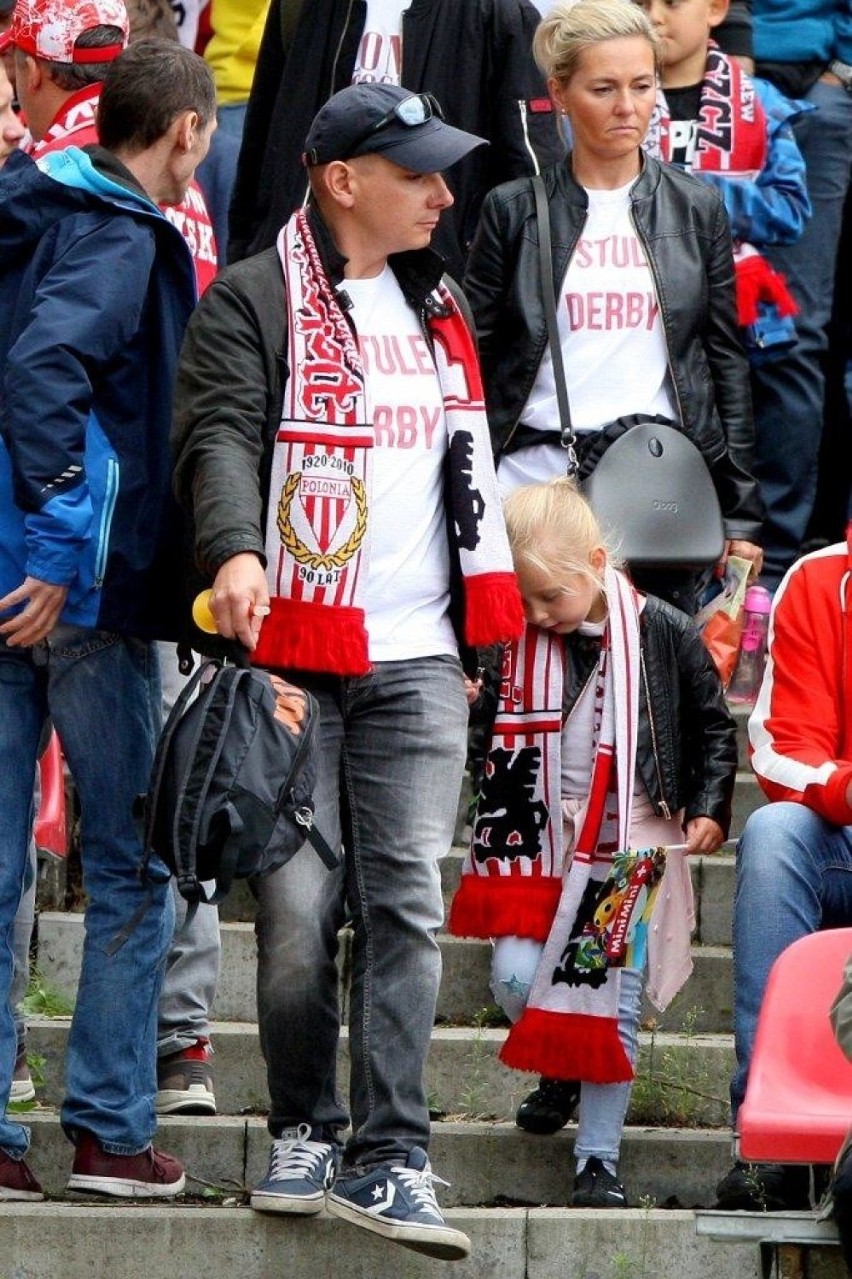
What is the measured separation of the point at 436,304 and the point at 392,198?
9.2 inches

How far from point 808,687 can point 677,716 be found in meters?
0.29

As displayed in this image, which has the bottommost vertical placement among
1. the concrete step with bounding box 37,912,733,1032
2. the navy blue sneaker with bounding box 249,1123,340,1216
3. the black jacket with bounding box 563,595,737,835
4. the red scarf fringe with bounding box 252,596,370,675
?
the concrete step with bounding box 37,912,733,1032

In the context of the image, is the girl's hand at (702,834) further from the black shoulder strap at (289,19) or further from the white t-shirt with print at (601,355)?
the black shoulder strap at (289,19)

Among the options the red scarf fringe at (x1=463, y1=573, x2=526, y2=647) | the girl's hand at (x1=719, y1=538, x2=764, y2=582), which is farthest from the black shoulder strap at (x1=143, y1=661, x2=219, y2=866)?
the girl's hand at (x1=719, y1=538, x2=764, y2=582)

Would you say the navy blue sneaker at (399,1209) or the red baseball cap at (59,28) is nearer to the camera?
the navy blue sneaker at (399,1209)

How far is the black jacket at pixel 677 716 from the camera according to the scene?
16.8 ft

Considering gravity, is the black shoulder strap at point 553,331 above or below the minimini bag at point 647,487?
above

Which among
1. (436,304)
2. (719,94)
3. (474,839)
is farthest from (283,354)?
(719,94)

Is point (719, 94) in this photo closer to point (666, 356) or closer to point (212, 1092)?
point (666, 356)

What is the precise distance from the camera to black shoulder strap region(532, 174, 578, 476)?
5773 mm

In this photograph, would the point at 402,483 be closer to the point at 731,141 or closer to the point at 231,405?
the point at 231,405

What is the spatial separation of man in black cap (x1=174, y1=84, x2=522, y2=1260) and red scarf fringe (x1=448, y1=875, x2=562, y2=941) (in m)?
0.51

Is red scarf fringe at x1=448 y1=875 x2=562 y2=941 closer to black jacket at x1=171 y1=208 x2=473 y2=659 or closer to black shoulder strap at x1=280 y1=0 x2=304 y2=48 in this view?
black jacket at x1=171 y1=208 x2=473 y2=659

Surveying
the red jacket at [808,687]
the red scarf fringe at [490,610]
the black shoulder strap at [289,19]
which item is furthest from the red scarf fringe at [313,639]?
the black shoulder strap at [289,19]
